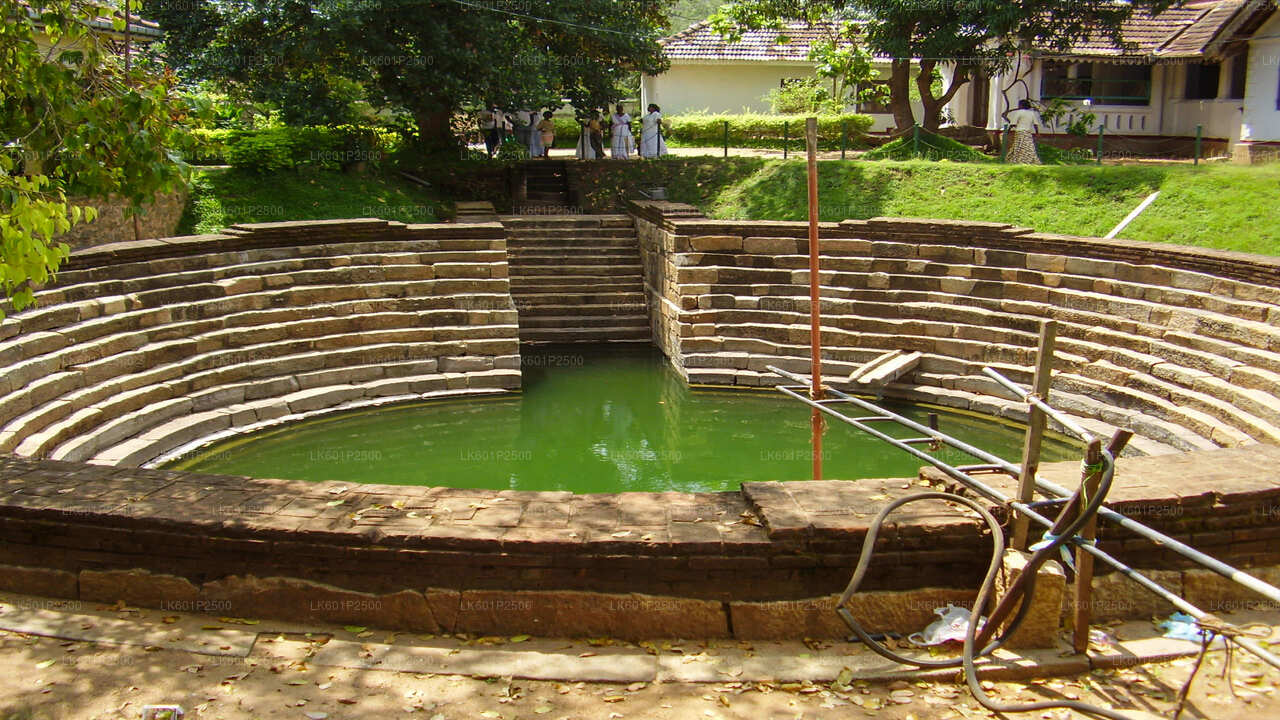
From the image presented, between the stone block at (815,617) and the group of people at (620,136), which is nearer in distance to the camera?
the stone block at (815,617)

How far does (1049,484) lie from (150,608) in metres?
3.85

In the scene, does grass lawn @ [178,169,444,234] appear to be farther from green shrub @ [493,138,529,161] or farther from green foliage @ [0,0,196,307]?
green foliage @ [0,0,196,307]

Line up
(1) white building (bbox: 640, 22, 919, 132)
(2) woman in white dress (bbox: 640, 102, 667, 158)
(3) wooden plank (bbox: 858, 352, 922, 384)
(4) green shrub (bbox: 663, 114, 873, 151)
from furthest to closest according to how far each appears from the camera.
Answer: (1) white building (bbox: 640, 22, 919, 132) → (4) green shrub (bbox: 663, 114, 873, 151) → (2) woman in white dress (bbox: 640, 102, 667, 158) → (3) wooden plank (bbox: 858, 352, 922, 384)

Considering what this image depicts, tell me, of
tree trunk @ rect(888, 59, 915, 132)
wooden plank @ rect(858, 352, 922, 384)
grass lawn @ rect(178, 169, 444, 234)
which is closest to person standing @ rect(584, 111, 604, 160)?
grass lawn @ rect(178, 169, 444, 234)

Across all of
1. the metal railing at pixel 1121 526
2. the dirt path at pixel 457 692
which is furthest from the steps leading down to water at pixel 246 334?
the metal railing at pixel 1121 526

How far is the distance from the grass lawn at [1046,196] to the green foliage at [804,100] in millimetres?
6322

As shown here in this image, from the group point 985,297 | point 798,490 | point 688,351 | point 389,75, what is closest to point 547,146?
point 389,75

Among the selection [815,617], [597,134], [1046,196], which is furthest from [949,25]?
[815,617]

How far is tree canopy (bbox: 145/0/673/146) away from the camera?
1636 cm

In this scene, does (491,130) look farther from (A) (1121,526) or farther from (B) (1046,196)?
(A) (1121,526)

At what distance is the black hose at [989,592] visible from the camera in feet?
11.4

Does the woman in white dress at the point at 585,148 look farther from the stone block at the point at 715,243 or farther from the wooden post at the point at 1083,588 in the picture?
the wooden post at the point at 1083,588

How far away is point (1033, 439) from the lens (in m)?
4.16

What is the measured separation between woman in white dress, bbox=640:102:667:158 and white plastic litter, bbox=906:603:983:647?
1775cm
